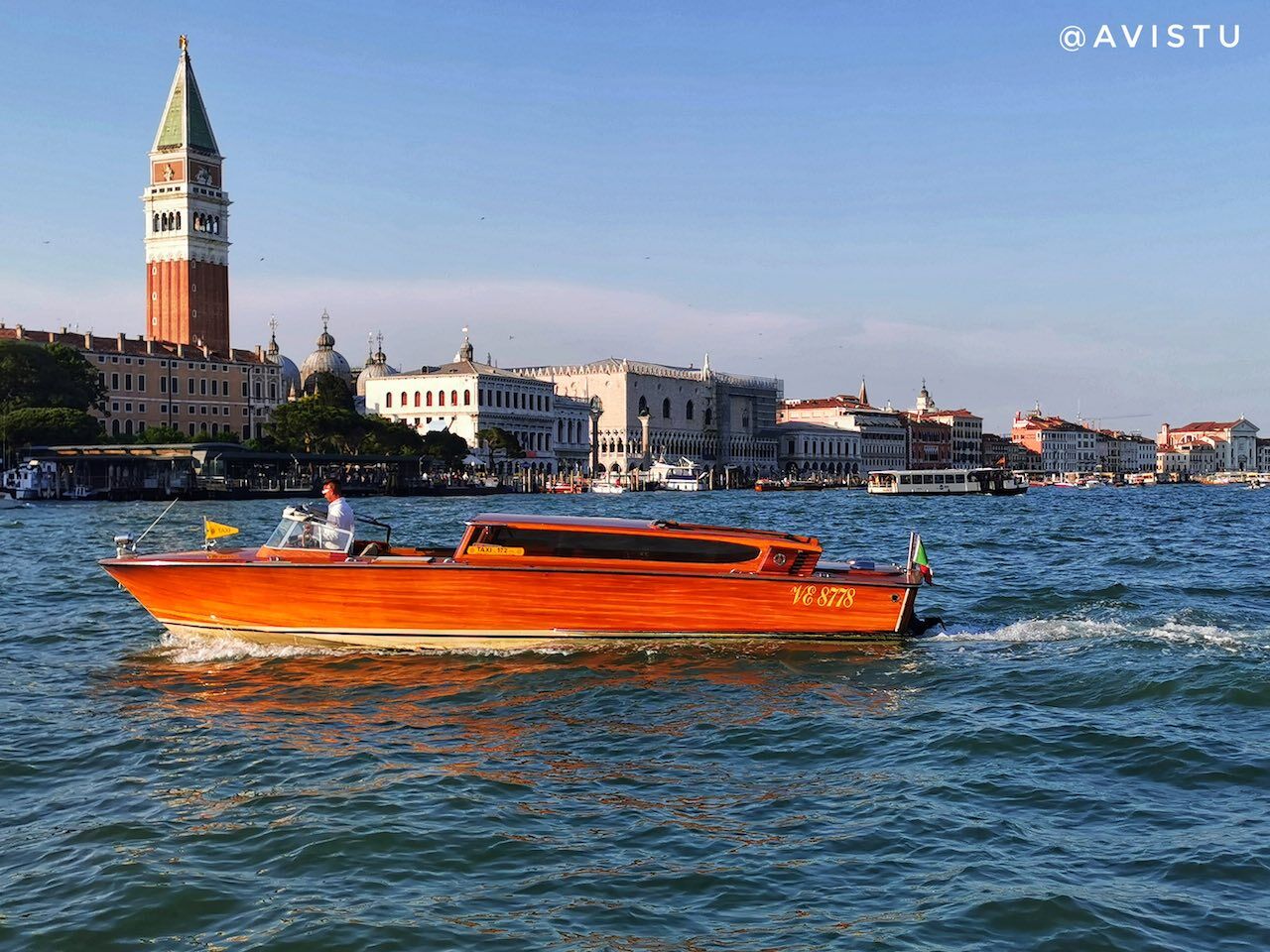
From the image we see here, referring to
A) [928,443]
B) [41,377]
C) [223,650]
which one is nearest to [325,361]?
[41,377]

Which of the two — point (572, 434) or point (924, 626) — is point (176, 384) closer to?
point (572, 434)

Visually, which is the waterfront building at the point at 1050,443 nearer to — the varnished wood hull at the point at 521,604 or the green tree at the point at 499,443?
the green tree at the point at 499,443

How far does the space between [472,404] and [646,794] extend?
112 m

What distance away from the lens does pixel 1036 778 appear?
904 centimetres

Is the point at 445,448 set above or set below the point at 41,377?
below

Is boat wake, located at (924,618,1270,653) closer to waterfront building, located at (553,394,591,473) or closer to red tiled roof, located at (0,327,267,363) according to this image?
red tiled roof, located at (0,327,267,363)

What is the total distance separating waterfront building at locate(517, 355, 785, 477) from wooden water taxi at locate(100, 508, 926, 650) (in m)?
119

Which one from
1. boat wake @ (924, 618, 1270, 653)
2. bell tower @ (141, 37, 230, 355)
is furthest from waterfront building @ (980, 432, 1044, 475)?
boat wake @ (924, 618, 1270, 653)

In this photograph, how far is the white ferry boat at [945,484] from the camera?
313ft

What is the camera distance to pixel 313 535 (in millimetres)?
13781

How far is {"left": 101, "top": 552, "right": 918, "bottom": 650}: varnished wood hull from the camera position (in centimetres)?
1338

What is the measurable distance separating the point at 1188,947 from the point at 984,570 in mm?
18300

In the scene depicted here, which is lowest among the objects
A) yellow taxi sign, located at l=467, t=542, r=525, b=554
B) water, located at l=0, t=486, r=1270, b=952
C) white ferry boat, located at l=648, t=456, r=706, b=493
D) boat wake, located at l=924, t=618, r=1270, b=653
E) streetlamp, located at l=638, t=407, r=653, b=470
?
water, located at l=0, t=486, r=1270, b=952

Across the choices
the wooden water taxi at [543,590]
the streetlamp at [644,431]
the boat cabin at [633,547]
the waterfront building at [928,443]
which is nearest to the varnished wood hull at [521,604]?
the wooden water taxi at [543,590]
